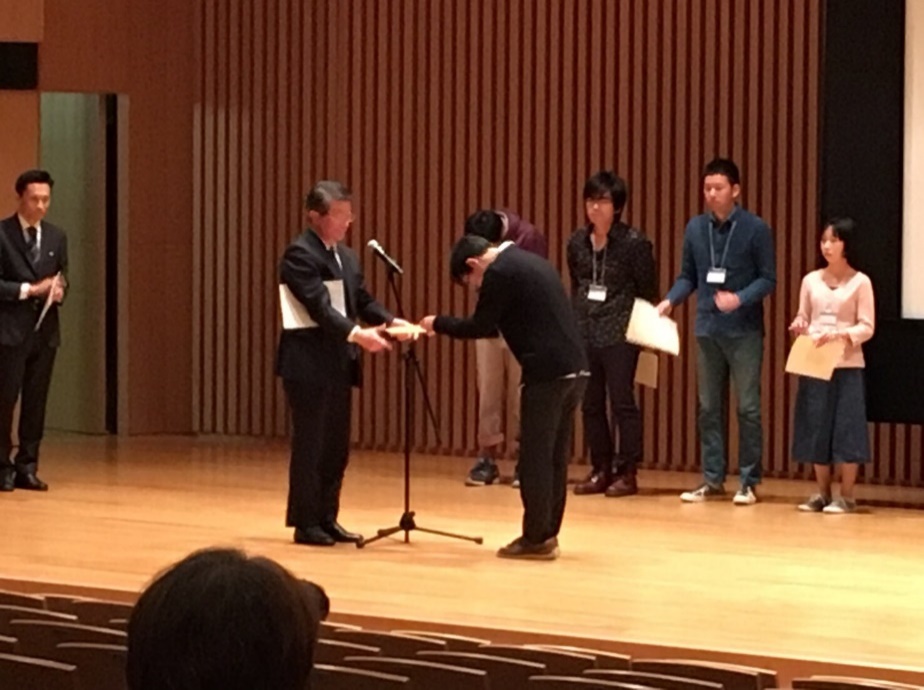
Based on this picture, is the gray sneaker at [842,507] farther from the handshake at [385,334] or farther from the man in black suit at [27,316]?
the man in black suit at [27,316]

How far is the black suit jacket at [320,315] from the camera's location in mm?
6895

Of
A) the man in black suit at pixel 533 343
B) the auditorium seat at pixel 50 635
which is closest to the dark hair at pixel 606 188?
the man in black suit at pixel 533 343

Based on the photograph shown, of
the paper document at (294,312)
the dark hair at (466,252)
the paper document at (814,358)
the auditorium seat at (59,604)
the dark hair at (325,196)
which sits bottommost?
the auditorium seat at (59,604)

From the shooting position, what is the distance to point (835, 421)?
8.16m

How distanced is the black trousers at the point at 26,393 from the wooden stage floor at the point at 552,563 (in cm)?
24

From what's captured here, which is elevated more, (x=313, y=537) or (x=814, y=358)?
(x=814, y=358)

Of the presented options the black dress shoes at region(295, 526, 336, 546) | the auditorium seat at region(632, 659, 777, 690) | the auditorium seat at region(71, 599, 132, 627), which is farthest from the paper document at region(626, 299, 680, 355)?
the auditorium seat at region(632, 659, 777, 690)

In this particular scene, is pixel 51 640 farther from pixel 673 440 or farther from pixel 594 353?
pixel 673 440

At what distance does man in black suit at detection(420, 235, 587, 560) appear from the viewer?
261 inches

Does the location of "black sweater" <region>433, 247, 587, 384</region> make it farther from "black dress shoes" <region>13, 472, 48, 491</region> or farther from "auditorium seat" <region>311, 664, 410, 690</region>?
"auditorium seat" <region>311, 664, 410, 690</region>

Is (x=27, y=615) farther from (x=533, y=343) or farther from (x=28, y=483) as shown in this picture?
(x=28, y=483)

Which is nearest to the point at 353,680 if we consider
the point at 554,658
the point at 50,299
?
the point at 554,658

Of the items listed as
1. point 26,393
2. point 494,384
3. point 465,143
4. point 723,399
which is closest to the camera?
point 723,399

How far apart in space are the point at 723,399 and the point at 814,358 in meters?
0.65
